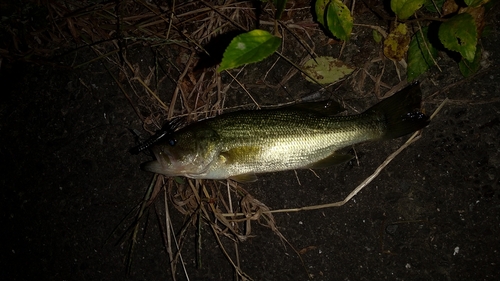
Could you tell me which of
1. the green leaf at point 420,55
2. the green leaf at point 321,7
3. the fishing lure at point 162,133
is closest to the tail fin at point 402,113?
the green leaf at point 420,55

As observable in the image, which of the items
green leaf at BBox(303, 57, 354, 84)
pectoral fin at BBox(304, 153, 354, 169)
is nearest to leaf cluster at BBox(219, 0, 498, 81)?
green leaf at BBox(303, 57, 354, 84)

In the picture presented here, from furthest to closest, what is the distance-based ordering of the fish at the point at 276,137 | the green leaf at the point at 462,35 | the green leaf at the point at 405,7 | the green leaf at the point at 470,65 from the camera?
the green leaf at the point at 470,65, the fish at the point at 276,137, the green leaf at the point at 405,7, the green leaf at the point at 462,35

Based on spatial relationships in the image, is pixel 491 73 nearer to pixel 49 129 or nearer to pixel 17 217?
pixel 49 129

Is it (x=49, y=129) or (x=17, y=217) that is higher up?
(x=49, y=129)

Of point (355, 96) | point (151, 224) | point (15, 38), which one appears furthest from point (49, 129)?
point (355, 96)

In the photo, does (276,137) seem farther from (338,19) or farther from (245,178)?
(338,19)

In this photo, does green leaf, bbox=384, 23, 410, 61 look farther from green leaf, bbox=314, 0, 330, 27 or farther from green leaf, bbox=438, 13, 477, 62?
green leaf, bbox=314, 0, 330, 27

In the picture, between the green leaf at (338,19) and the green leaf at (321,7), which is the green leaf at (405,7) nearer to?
the green leaf at (338,19)
